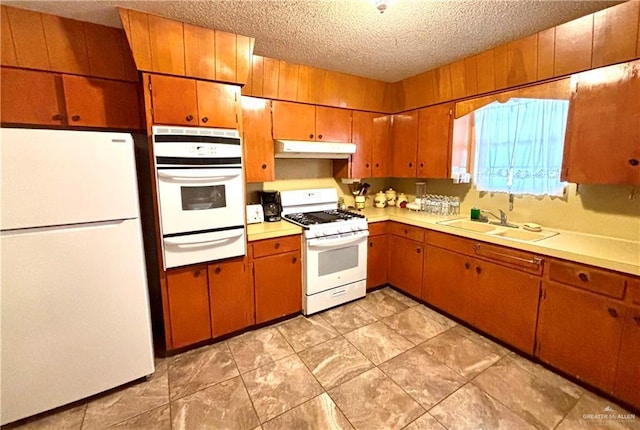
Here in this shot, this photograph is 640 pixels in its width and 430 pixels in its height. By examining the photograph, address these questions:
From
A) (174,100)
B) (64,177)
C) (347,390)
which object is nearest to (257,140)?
(174,100)

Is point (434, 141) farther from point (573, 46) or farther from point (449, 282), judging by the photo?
point (449, 282)

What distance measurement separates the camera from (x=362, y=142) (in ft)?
10.7

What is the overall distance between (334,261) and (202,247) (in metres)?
1.24

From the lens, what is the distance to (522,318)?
6.84 feet

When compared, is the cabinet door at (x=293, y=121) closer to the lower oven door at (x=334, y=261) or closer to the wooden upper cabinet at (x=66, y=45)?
the lower oven door at (x=334, y=261)

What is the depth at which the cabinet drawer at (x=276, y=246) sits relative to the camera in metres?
2.42

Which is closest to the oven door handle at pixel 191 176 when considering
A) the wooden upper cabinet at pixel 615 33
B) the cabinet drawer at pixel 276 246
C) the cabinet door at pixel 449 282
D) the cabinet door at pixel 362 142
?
the cabinet drawer at pixel 276 246

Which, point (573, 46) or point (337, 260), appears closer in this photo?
point (573, 46)

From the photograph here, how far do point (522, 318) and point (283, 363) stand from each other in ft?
5.91

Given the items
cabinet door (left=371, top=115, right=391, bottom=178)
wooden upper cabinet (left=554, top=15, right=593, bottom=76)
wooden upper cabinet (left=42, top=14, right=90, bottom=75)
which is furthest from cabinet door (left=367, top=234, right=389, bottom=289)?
wooden upper cabinet (left=42, top=14, right=90, bottom=75)

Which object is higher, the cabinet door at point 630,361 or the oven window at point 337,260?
the oven window at point 337,260

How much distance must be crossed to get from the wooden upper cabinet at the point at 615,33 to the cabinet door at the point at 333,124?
1.97 metres

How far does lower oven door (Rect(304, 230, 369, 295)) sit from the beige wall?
1.39m

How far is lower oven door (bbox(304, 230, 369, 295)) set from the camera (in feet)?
8.61
